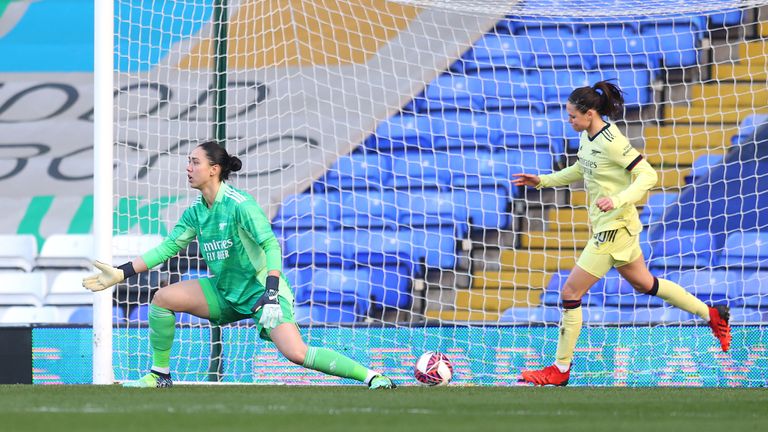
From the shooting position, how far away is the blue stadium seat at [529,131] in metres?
9.98

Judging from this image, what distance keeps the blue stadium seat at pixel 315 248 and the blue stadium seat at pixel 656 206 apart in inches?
99.5

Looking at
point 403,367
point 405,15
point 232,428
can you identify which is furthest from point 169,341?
point 405,15

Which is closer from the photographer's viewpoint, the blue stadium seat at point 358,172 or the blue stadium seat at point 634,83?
the blue stadium seat at point 358,172

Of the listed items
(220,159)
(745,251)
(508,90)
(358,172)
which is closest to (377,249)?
(358,172)

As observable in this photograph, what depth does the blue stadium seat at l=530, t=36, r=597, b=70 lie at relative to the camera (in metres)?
10.2

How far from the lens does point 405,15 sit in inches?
409

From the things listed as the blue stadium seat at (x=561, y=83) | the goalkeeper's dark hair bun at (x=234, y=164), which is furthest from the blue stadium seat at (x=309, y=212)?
the goalkeeper's dark hair bun at (x=234, y=164)

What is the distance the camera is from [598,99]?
6.66 meters

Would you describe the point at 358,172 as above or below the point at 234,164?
above

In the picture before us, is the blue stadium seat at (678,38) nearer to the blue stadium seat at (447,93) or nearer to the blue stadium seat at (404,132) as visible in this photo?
the blue stadium seat at (447,93)

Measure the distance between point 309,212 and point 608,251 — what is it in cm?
357

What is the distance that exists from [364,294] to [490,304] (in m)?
1.02

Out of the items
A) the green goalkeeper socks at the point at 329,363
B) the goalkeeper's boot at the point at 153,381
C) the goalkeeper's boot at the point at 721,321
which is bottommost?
the goalkeeper's boot at the point at 153,381

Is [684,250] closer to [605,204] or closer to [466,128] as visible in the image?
[466,128]
